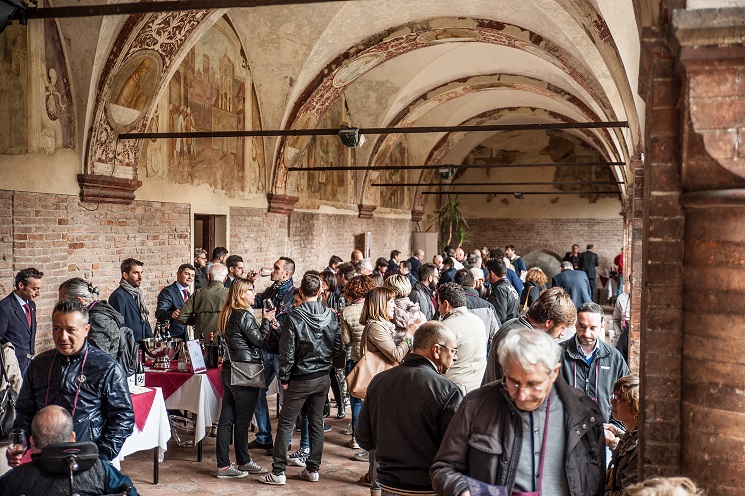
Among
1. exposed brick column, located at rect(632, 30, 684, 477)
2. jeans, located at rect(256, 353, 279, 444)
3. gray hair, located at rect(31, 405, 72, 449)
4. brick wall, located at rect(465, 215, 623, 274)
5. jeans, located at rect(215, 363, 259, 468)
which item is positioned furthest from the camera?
brick wall, located at rect(465, 215, 623, 274)

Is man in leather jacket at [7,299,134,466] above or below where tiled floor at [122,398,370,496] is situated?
above

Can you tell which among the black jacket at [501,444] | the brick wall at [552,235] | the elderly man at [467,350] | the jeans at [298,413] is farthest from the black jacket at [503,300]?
the brick wall at [552,235]

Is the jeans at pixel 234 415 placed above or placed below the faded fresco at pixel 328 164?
below

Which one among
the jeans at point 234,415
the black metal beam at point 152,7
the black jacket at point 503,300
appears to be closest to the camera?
the jeans at point 234,415

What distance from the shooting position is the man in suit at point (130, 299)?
21.3 feet

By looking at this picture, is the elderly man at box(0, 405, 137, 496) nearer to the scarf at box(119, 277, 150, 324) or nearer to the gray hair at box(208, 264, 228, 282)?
the scarf at box(119, 277, 150, 324)

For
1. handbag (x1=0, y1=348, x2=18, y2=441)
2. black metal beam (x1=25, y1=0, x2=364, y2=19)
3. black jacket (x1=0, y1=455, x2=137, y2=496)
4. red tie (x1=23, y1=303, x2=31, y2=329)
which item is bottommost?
handbag (x1=0, y1=348, x2=18, y2=441)

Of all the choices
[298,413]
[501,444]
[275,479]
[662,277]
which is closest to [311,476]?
[275,479]

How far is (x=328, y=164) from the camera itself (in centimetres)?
1574

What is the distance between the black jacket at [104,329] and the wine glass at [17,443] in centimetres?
222

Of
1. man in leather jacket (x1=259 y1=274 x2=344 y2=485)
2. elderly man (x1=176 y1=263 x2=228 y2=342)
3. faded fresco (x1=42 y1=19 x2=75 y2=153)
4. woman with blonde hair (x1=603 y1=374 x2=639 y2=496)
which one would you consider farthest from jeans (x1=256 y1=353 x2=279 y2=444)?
woman with blonde hair (x1=603 y1=374 x2=639 y2=496)

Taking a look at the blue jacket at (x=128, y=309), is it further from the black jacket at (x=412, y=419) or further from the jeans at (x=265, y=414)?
the black jacket at (x=412, y=419)

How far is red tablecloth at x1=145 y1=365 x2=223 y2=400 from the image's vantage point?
5885 mm

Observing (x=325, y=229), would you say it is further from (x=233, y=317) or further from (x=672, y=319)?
(x=672, y=319)
